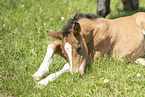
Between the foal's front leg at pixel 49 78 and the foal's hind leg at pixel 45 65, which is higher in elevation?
the foal's hind leg at pixel 45 65

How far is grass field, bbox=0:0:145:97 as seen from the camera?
3223mm

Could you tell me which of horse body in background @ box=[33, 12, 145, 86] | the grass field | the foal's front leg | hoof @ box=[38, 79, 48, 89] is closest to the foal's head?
horse body in background @ box=[33, 12, 145, 86]

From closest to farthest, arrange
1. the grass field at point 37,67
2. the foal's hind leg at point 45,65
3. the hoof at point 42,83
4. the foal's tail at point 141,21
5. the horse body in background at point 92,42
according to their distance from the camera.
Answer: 1. the grass field at point 37,67
2. the hoof at point 42,83
3. the horse body in background at point 92,42
4. the foal's hind leg at point 45,65
5. the foal's tail at point 141,21

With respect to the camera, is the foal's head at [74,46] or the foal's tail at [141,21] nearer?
the foal's head at [74,46]

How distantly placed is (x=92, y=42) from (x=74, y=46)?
77cm

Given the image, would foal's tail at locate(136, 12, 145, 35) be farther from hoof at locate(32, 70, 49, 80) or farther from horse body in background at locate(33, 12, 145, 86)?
hoof at locate(32, 70, 49, 80)

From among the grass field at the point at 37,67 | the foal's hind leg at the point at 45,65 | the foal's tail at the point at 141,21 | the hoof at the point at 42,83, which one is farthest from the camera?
the foal's tail at the point at 141,21

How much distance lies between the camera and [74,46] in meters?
3.50

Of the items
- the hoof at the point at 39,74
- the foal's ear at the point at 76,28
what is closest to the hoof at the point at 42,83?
the hoof at the point at 39,74

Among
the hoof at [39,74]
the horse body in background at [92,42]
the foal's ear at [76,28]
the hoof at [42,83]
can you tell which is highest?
the foal's ear at [76,28]

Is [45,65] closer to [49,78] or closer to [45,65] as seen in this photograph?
[45,65]

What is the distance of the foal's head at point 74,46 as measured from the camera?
11.4 ft

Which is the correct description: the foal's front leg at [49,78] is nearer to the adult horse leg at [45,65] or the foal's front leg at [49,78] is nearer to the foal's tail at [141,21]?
the adult horse leg at [45,65]

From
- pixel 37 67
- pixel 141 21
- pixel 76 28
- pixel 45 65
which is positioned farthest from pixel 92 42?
pixel 141 21
